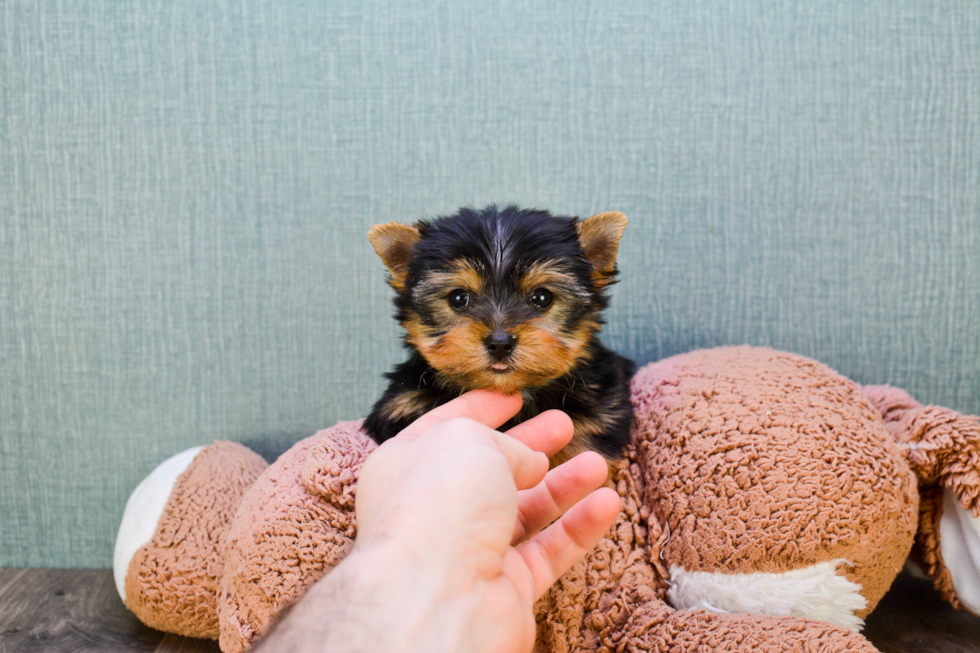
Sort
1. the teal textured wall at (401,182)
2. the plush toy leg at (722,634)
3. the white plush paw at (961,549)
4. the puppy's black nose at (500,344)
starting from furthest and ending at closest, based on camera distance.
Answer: the teal textured wall at (401,182) < the white plush paw at (961,549) < the puppy's black nose at (500,344) < the plush toy leg at (722,634)

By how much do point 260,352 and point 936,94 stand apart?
2.74 meters

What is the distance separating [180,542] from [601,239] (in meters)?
1.61

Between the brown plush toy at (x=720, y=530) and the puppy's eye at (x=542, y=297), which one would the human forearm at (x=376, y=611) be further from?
the puppy's eye at (x=542, y=297)

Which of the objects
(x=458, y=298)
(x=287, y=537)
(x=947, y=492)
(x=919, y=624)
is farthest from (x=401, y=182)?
(x=919, y=624)

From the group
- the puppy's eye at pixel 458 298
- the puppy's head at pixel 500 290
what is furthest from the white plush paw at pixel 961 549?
the puppy's eye at pixel 458 298

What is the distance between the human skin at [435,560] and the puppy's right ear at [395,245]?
0.60m

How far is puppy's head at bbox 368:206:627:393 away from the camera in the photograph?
4.88 feet

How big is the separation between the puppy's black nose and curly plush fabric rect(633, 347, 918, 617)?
0.61 metres

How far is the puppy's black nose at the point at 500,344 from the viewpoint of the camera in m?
A: 1.44

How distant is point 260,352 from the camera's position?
2355mm

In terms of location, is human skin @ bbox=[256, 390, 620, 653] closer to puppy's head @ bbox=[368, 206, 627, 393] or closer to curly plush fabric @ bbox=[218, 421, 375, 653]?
puppy's head @ bbox=[368, 206, 627, 393]

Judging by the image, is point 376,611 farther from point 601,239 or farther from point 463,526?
point 601,239

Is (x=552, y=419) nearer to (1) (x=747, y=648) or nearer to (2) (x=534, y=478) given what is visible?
(2) (x=534, y=478)

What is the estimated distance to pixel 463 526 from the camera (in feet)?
3.39
